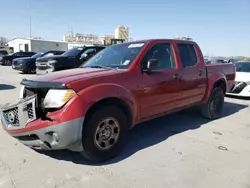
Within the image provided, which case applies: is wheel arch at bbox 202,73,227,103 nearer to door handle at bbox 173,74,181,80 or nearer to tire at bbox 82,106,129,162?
door handle at bbox 173,74,181,80

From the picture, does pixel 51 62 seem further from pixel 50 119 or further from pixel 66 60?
pixel 50 119

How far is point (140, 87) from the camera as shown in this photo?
3.76 meters

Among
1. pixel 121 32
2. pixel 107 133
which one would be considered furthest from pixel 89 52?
pixel 121 32

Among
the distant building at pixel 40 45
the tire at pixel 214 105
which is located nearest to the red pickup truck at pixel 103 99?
the tire at pixel 214 105

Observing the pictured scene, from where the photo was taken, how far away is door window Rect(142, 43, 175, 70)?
4.17 metres

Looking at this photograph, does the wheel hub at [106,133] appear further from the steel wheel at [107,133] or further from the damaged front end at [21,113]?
the damaged front end at [21,113]

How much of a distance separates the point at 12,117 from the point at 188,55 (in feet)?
11.9

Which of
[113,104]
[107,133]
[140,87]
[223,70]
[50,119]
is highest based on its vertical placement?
[223,70]

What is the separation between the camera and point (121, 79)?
11.6ft

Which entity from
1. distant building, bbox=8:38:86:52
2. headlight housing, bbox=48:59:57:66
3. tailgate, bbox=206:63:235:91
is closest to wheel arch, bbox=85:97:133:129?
tailgate, bbox=206:63:235:91

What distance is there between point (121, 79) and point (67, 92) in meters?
0.88

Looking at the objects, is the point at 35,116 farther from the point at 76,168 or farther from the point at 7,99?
the point at 7,99

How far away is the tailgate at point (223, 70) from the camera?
17.9 feet

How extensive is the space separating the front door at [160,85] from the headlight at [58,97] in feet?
3.91
